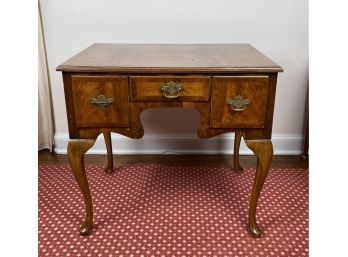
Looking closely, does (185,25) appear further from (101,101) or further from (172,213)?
(172,213)

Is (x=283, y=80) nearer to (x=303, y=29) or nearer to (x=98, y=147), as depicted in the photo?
(x=303, y=29)

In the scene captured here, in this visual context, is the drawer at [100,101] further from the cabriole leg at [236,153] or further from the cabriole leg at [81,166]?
the cabriole leg at [236,153]

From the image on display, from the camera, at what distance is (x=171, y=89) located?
130cm

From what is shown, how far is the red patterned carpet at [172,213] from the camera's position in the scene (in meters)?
1.48

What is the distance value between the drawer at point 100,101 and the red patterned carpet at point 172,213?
54cm

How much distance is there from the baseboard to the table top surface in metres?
0.72

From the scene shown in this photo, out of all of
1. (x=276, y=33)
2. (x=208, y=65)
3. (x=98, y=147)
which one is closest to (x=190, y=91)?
(x=208, y=65)

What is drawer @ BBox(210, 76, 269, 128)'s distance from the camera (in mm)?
1293

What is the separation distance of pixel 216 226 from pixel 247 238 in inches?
6.1

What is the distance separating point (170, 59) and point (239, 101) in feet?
1.14

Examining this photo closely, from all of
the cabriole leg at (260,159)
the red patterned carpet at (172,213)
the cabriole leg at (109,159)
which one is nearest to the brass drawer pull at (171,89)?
the cabriole leg at (260,159)

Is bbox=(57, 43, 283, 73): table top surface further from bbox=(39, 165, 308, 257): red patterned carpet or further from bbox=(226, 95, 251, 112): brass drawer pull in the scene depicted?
bbox=(39, 165, 308, 257): red patterned carpet

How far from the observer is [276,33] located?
80.2 inches

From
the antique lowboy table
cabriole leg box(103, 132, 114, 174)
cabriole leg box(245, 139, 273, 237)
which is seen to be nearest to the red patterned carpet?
cabriole leg box(103, 132, 114, 174)
